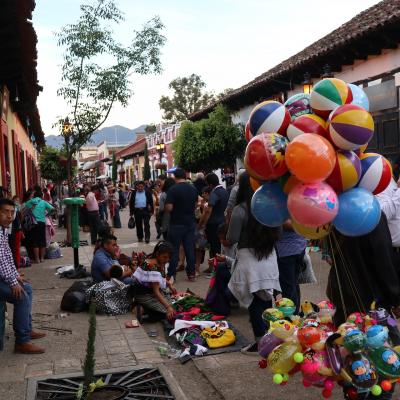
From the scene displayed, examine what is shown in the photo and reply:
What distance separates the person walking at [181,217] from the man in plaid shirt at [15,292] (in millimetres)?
3032

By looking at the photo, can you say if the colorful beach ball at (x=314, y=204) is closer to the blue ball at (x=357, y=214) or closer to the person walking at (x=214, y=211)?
the blue ball at (x=357, y=214)

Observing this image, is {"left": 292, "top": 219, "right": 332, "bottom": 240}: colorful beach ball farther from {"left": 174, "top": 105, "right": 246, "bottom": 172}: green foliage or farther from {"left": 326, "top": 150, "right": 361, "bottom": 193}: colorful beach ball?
{"left": 174, "top": 105, "right": 246, "bottom": 172}: green foliage

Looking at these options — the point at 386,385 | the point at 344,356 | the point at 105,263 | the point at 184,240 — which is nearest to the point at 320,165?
the point at 344,356

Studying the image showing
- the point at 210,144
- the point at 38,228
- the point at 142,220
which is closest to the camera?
the point at 38,228

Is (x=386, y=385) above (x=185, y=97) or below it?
below

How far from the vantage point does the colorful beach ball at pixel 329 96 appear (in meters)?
3.19

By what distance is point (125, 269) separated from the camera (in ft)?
23.0

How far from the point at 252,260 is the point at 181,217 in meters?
3.40

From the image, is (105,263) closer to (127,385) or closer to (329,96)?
(127,385)

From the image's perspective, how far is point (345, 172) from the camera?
3043 millimetres

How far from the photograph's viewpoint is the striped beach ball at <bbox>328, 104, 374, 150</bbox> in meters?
2.97

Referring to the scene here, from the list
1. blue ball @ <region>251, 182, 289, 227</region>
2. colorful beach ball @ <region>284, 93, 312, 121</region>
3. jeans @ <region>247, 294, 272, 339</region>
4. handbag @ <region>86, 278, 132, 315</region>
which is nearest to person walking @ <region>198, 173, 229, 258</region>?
handbag @ <region>86, 278, 132, 315</region>

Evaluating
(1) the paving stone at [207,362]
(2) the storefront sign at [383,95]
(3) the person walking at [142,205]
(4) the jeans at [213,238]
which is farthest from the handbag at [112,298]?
(2) the storefront sign at [383,95]

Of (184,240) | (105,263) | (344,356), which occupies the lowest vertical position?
(344,356)
